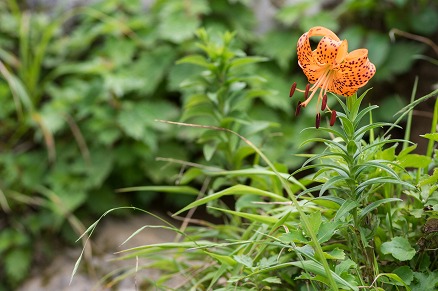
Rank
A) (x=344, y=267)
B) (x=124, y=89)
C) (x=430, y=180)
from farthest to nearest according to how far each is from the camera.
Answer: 1. (x=124, y=89)
2. (x=430, y=180)
3. (x=344, y=267)

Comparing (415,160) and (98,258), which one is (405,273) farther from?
(98,258)

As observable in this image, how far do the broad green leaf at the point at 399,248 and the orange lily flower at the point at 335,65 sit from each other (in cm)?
22

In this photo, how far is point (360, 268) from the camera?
1.02m

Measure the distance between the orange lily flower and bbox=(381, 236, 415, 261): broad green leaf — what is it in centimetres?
22

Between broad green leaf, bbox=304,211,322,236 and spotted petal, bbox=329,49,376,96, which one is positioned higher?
spotted petal, bbox=329,49,376,96

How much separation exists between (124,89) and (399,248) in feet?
5.63

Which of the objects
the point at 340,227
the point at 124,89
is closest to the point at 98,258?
the point at 124,89

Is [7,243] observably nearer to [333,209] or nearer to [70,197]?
[70,197]

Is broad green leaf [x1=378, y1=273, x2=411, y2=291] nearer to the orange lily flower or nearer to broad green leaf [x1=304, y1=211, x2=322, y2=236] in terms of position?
broad green leaf [x1=304, y1=211, x2=322, y2=236]

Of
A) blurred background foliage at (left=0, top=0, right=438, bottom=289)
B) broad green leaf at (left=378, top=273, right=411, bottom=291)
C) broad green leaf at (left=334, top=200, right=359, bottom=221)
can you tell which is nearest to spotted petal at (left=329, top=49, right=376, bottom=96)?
broad green leaf at (left=334, top=200, right=359, bottom=221)

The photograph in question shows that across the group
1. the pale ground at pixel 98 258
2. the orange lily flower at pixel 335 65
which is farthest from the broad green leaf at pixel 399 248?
the pale ground at pixel 98 258

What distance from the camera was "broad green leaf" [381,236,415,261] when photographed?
3.10 ft

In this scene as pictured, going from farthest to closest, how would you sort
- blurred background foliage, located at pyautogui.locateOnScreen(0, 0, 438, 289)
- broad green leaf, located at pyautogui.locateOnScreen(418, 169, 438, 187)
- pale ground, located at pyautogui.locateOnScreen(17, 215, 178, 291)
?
blurred background foliage, located at pyautogui.locateOnScreen(0, 0, 438, 289)
pale ground, located at pyautogui.locateOnScreen(17, 215, 178, 291)
broad green leaf, located at pyautogui.locateOnScreen(418, 169, 438, 187)

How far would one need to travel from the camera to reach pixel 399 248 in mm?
964
